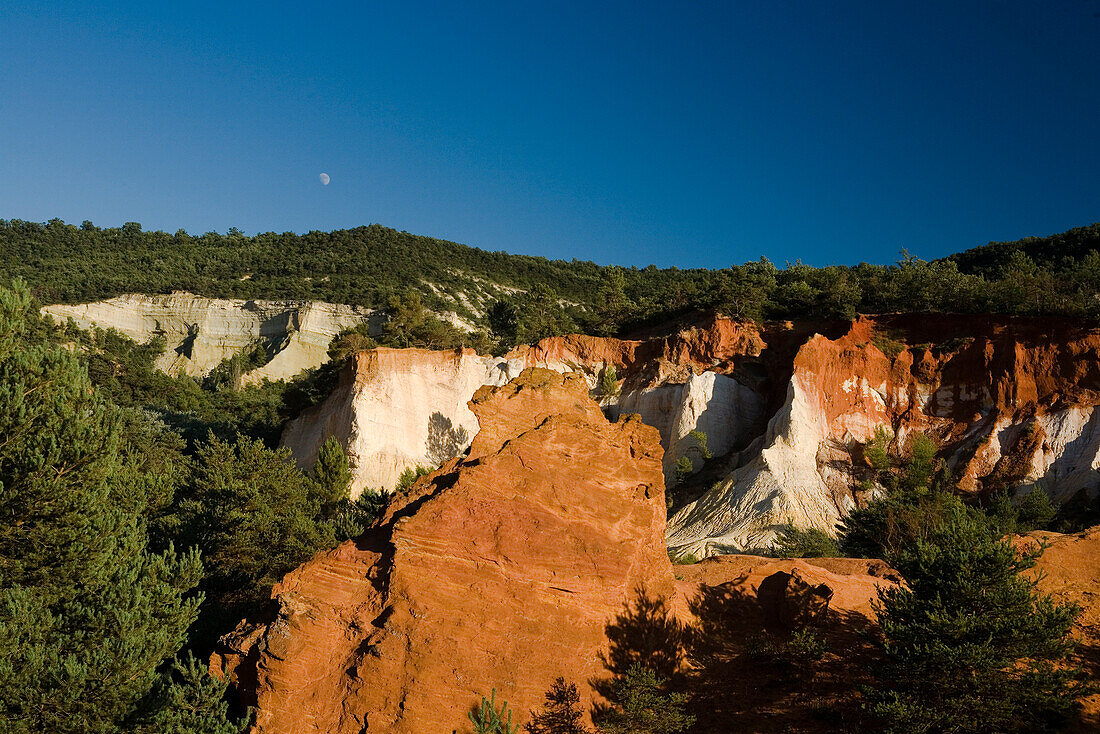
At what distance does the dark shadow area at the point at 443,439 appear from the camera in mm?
35031

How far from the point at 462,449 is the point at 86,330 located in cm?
5266

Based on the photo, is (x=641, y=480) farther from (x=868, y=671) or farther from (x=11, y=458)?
(x=11, y=458)

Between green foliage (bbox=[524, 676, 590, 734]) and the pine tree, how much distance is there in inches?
265

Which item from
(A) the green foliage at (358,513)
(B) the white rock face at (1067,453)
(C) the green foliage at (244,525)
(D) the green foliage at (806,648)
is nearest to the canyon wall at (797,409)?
(B) the white rock face at (1067,453)

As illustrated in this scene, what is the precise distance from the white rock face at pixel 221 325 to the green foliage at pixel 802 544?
53432mm

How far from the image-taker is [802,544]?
25500mm

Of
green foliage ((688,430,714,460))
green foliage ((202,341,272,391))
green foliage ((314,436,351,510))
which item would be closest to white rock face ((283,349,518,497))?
green foliage ((314,436,351,510))

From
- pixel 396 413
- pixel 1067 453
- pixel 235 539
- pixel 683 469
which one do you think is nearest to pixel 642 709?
pixel 235 539

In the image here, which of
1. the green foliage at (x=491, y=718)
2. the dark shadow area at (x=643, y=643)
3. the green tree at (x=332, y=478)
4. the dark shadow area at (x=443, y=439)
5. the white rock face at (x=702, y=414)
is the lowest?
the green foliage at (x=491, y=718)

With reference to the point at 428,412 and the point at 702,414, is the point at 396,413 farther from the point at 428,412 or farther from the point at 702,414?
the point at 702,414

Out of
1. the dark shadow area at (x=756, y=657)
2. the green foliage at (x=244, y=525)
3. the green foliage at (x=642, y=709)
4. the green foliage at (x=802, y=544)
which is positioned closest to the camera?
the green foliage at (x=642, y=709)

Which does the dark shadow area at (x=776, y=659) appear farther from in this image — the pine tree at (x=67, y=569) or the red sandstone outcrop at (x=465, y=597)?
the pine tree at (x=67, y=569)

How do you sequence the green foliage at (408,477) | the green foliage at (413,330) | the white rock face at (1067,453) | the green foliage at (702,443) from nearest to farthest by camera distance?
1. the white rock face at (1067,453)
2. the green foliage at (408,477)
3. the green foliage at (702,443)
4. the green foliage at (413,330)

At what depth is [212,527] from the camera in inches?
871
